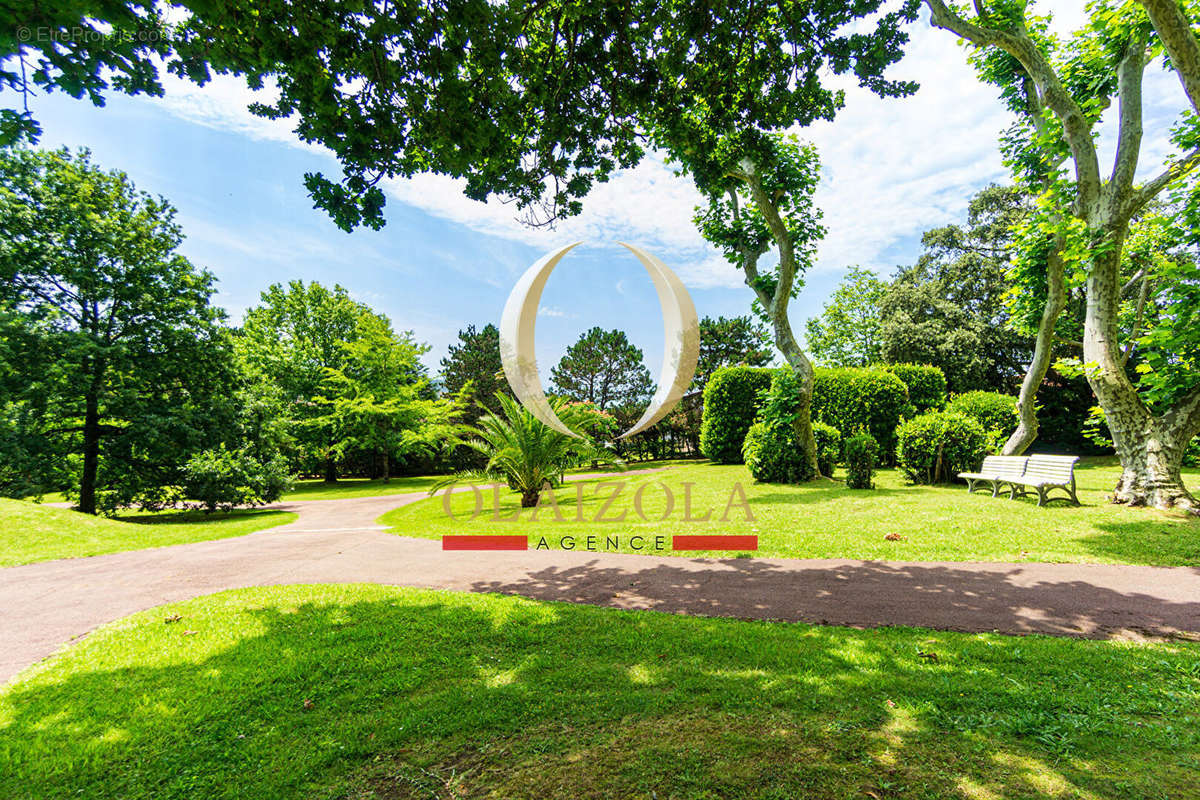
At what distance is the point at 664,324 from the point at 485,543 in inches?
216

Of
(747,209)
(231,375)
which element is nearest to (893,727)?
(747,209)

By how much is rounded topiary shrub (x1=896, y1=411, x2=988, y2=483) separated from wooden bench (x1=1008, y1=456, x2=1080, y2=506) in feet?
6.99

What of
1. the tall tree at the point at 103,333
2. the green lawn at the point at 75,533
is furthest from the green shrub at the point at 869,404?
the tall tree at the point at 103,333

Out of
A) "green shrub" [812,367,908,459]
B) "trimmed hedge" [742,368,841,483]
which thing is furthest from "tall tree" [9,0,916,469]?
"green shrub" [812,367,908,459]

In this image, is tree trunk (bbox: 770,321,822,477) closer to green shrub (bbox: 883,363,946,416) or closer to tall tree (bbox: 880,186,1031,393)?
green shrub (bbox: 883,363,946,416)

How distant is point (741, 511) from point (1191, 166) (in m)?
9.31

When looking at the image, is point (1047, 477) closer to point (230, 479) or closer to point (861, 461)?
point (861, 461)

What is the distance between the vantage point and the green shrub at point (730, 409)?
20672 millimetres

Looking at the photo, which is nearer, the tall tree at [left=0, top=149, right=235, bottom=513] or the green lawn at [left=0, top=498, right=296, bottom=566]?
the green lawn at [left=0, top=498, right=296, bottom=566]

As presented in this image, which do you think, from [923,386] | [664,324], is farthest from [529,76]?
[923,386]

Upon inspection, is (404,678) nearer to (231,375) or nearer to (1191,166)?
(1191,166)

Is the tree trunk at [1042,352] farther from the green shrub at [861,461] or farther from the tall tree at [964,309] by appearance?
the tall tree at [964,309]

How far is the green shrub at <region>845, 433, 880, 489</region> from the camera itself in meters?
11.6

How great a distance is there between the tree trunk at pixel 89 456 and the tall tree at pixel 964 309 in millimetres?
36214
